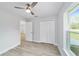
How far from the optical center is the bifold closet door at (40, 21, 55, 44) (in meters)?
5.92

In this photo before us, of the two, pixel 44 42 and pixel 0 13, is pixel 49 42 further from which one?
pixel 0 13

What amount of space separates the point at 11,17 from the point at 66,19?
3.33 meters

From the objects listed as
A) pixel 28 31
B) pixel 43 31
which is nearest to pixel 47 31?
pixel 43 31

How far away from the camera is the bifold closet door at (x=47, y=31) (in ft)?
19.4

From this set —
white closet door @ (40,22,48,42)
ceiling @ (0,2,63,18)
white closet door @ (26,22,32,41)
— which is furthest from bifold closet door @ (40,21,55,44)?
ceiling @ (0,2,63,18)

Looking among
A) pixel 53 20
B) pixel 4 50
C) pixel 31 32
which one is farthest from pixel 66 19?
pixel 31 32

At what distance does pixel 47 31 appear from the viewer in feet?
20.4

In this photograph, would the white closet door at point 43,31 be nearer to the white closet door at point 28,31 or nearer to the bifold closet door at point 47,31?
the bifold closet door at point 47,31

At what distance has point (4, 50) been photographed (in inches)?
158

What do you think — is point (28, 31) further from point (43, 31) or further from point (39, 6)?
point (39, 6)

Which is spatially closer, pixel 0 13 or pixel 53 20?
pixel 0 13

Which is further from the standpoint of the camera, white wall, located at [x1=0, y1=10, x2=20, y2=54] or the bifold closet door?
the bifold closet door

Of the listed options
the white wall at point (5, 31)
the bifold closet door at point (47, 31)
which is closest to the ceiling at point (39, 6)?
the white wall at point (5, 31)

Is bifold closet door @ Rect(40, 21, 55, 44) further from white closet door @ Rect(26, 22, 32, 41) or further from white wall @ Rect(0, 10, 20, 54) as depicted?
white wall @ Rect(0, 10, 20, 54)
